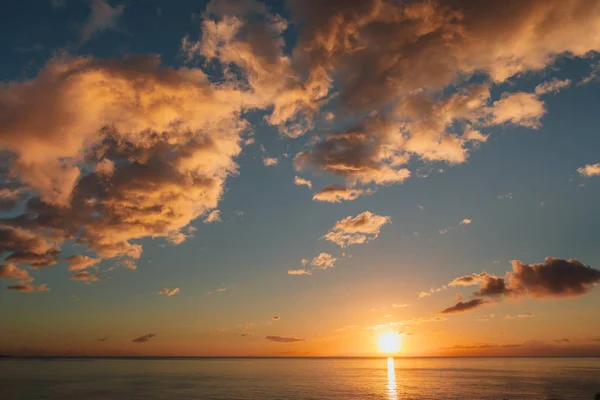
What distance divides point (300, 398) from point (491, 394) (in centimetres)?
4858

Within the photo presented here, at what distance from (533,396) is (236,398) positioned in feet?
220

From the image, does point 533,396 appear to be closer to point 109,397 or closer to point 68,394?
point 109,397

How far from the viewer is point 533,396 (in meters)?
87.5

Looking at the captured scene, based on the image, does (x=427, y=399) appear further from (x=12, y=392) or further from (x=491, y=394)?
(x=12, y=392)

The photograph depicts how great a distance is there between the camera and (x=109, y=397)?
84.2 meters

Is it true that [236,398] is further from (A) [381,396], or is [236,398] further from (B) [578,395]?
(B) [578,395]

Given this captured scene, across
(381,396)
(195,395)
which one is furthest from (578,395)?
(195,395)

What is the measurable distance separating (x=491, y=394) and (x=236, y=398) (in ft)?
204

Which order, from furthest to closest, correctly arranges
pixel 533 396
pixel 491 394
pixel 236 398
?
pixel 491 394 < pixel 533 396 < pixel 236 398

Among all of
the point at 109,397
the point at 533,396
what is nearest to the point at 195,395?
the point at 109,397

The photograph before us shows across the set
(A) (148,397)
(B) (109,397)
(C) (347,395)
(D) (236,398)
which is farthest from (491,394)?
(B) (109,397)

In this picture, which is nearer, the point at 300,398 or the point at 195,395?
the point at 300,398

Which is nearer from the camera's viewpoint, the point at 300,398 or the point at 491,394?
the point at 300,398

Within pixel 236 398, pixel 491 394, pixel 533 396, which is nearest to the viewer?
pixel 236 398
